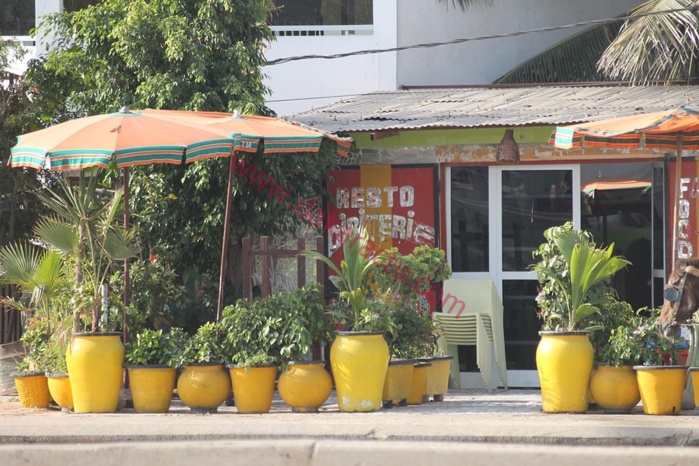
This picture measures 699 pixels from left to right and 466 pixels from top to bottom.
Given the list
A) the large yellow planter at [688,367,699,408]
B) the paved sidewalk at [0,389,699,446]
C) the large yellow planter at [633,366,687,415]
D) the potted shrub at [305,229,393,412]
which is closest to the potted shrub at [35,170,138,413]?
the paved sidewalk at [0,389,699,446]

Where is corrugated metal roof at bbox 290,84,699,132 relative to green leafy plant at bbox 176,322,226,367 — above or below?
above

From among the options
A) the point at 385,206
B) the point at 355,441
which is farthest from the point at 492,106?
the point at 355,441

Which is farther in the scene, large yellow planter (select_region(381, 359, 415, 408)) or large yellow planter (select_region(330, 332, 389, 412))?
large yellow planter (select_region(381, 359, 415, 408))

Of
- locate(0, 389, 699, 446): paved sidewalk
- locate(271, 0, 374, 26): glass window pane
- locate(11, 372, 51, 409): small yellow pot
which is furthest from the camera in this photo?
locate(271, 0, 374, 26): glass window pane

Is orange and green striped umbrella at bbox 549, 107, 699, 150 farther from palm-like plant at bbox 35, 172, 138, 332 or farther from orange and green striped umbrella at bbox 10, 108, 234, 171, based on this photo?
palm-like plant at bbox 35, 172, 138, 332

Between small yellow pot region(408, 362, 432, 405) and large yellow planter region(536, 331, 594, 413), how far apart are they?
50.7 inches

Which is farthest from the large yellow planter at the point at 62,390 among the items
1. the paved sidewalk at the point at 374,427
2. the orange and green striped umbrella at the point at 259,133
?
the orange and green striped umbrella at the point at 259,133

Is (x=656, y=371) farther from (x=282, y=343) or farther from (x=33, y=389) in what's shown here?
(x=33, y=389)

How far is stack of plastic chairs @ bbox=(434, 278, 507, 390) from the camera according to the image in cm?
1034

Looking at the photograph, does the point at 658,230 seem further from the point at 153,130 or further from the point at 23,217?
the point at 23,217

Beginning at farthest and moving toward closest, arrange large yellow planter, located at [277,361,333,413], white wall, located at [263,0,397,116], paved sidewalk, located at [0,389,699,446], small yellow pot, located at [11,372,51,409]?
white wall, located at [263,0,397,116] < small yellow pot, located at [11,372,51,409] < large yellow planter, located at [277,361,333,413] < paved sidewalk, located at [0,389,699,446]

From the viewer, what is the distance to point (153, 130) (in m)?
8.50

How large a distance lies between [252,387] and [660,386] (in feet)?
10.8

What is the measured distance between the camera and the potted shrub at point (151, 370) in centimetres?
859
